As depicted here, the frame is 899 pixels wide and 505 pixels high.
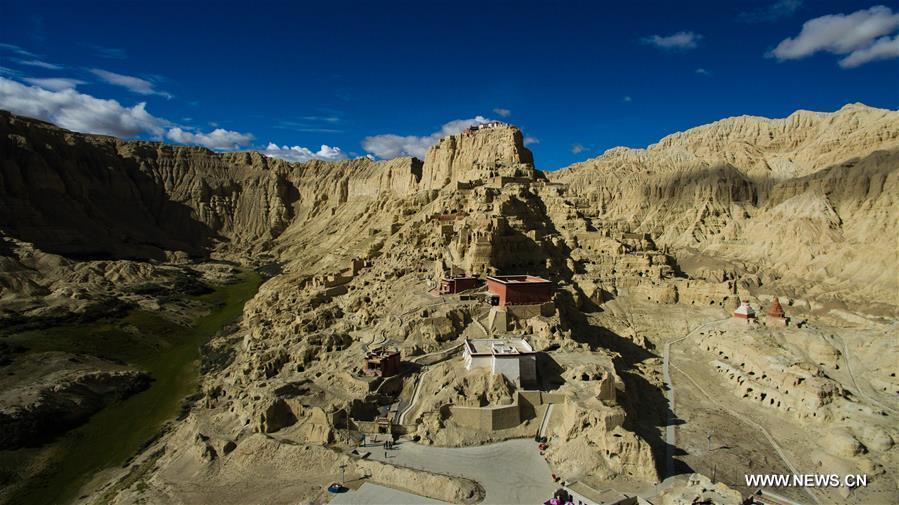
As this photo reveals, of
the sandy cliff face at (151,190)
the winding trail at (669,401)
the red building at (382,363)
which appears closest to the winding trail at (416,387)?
the red building at (382,363)

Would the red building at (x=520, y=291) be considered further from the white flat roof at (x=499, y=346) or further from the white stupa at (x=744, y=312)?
the white stupa at (x=744, y=312)

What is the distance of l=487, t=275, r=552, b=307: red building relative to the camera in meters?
40.0

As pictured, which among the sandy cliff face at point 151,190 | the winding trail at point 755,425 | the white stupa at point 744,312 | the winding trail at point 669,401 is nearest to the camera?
the winding trail at point 669,401

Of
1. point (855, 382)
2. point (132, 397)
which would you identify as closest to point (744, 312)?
point (855, 382)

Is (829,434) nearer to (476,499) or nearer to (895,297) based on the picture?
(476,499)

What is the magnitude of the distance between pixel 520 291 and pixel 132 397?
33957mm

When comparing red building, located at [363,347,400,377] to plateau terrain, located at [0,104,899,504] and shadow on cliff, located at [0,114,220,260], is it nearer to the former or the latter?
plateau terrain, located at [0,104,899,504]

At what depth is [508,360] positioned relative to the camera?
3172cm

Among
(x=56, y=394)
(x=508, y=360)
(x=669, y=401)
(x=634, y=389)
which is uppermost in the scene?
(x=508, y=360)

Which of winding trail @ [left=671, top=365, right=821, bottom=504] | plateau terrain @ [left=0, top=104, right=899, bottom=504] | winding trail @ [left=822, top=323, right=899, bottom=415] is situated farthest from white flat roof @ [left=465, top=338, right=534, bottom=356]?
winding trail @ [left=822, top=323, right=899, bottom=415]

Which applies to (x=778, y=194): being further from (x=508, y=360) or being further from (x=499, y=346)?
(x=508, y=360)

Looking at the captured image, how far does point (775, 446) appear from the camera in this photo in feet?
103

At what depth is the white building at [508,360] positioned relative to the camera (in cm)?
3169

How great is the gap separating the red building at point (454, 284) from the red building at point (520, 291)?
7.30 feet
